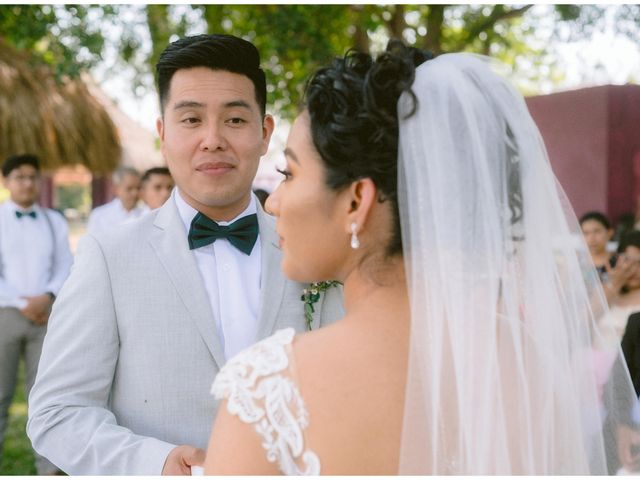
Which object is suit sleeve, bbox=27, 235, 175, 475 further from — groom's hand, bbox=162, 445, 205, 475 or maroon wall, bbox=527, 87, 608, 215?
maroon wall, bbox=527, 87, 608, 215

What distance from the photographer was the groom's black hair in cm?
237

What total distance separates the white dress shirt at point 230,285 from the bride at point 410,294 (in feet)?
2.39

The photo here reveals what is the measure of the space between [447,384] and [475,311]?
17cm

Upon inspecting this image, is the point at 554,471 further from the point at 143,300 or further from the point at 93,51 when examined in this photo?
the point at 93,51

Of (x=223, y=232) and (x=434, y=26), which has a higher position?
(x=434, y=26)

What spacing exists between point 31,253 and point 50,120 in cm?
562

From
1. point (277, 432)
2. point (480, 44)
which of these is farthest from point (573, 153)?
point (277, 432)

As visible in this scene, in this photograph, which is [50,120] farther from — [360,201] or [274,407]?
[274,407]

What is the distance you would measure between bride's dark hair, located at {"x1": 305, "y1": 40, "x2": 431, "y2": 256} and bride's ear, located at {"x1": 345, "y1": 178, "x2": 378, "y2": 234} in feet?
0.04

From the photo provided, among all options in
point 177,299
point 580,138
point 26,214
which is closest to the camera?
point 177,299

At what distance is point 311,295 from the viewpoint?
232 centimetres

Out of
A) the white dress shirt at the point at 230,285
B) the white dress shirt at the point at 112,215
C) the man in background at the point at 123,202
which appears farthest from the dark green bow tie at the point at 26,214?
the white dress shirt at the point at 230,285

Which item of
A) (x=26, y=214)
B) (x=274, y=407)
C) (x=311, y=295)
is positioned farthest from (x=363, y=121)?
(x=26, y=214)

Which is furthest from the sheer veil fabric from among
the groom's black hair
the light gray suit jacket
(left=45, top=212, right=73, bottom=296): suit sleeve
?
(left=45, top=212, right=73, bottom=296): suit sleeve
